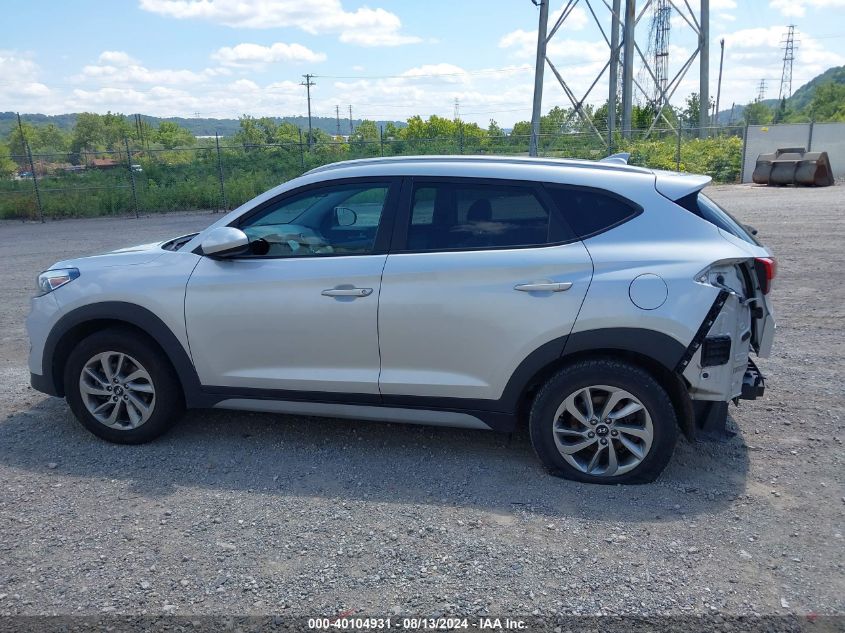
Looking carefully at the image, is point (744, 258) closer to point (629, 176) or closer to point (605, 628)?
point (629, 176)

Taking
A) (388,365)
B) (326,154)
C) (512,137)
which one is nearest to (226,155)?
(326,154)

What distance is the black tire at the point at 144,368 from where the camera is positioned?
15.7ft

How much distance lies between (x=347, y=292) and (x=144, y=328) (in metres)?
1.38

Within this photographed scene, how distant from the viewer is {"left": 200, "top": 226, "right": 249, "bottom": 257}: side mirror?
452 centimetres

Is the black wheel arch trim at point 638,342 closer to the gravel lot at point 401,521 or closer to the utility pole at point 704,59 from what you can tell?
the gravel lot at point 401,521

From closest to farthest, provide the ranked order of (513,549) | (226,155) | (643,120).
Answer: (513,549) < (226,155) < (643,120)

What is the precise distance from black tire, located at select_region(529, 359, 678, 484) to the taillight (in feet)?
2.78

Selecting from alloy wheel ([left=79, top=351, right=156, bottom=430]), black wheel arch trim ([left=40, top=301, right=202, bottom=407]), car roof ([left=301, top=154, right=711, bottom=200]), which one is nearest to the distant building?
black wheel arch trim ([left=40, top=301, right=202, bottom=407])

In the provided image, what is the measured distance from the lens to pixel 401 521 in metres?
3.89

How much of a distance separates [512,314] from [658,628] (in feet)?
5.82

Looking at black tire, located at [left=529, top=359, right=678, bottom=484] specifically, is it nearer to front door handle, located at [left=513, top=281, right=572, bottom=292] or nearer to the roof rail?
front door handle, located at [left=513, top=281, right=572, bottom=292]

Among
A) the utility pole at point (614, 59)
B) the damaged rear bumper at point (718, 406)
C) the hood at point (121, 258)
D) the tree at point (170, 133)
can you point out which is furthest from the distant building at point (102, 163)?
the tree at point (170, 133)

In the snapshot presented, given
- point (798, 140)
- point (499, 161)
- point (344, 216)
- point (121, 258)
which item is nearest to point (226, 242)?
point (344, 216)

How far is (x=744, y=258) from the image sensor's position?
13.4 ft
